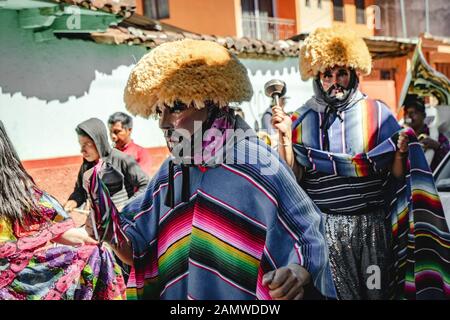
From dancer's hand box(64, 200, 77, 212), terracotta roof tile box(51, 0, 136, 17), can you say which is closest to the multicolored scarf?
dancer's hand box(64, 200, 77, 212)

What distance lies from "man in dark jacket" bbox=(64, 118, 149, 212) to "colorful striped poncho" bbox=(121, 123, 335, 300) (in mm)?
2358

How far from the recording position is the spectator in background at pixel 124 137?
5992 millimetres

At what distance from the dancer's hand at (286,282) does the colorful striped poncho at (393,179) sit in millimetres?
1469

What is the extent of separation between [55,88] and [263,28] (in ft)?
18.0

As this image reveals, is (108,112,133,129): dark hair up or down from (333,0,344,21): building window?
down

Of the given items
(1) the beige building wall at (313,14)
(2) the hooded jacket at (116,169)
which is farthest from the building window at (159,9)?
(2) the hooded jacket at (116,169)

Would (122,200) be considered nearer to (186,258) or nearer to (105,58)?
(186,258)

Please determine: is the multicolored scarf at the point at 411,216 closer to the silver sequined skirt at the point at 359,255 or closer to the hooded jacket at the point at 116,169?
the silver sequined skirt at the point at 359,255

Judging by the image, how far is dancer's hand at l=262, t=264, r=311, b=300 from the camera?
2.43m

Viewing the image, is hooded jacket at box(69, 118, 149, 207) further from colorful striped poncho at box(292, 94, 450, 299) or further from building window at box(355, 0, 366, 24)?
building window at box(355, 0, 366, 24)

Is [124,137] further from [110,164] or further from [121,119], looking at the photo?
[110,164]

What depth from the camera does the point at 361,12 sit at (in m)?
8.06

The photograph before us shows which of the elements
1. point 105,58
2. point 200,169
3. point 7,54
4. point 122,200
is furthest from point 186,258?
point 105,58

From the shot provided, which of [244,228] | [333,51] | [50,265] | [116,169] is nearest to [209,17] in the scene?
[116,169]
